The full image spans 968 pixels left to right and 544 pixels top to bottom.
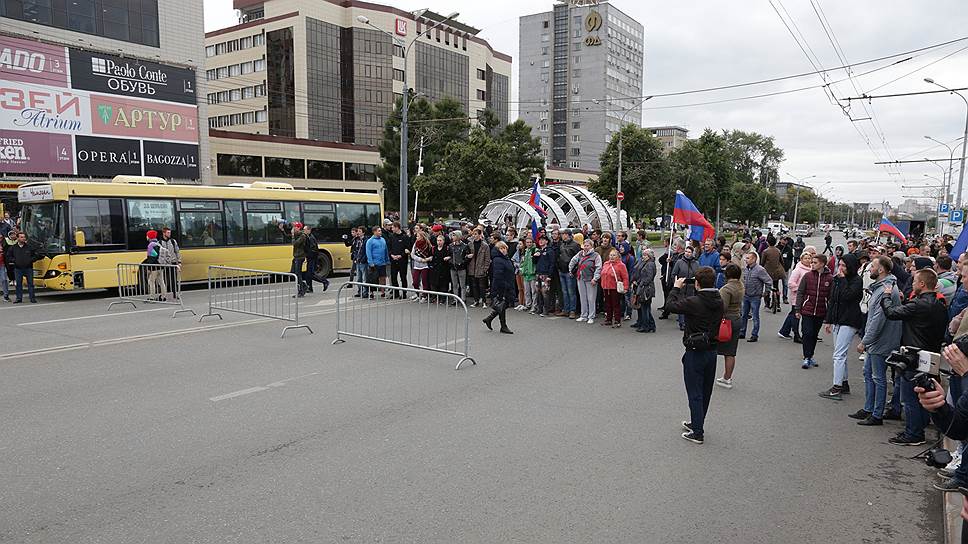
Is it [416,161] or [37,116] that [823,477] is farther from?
[416,161]

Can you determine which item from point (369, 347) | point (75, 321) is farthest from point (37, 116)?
point (369, 347)

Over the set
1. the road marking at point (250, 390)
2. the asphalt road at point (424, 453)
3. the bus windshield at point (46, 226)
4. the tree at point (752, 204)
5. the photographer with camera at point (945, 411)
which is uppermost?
the tree at point (752, 204)

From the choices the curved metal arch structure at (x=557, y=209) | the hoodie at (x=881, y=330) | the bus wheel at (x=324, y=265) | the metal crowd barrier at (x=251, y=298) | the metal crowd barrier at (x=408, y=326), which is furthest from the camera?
the curved metal arch structure at (x=557, y=209)

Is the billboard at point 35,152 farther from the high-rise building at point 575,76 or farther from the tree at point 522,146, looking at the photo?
the high-rise building at point 575,76

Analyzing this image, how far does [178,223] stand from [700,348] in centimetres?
1579

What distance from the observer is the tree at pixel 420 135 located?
50.1 m

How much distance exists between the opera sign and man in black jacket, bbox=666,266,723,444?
Answer: 32.8 meters

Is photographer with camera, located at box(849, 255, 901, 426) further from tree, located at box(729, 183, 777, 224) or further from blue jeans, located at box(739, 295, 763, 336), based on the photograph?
tree, located at box(729, 183, 777, 224)

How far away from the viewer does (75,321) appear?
11.9m

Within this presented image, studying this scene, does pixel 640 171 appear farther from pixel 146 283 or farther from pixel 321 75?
pixel 321 75

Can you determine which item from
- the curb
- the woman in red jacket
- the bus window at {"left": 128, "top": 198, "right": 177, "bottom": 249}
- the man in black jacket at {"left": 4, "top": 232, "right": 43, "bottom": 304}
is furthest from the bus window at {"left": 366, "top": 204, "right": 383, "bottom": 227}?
the curb

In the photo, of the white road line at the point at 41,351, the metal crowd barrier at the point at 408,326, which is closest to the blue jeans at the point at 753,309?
the metal crowd barrier at the point at 408,326

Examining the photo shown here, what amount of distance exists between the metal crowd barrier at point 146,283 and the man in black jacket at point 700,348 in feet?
38.3

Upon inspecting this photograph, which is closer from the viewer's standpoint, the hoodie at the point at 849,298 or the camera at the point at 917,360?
the camera at the point at 917,360
